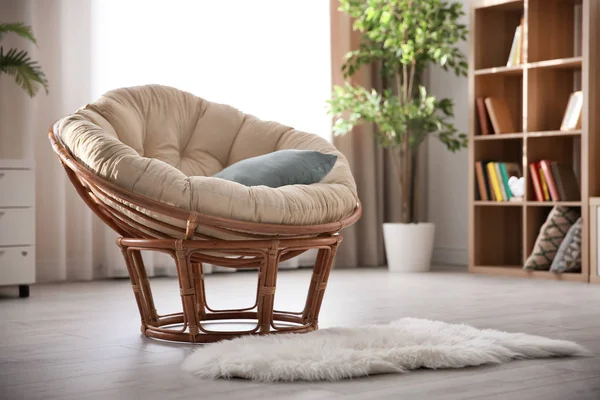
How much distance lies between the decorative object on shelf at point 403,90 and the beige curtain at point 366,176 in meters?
0.21

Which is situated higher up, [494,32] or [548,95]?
[494,32]

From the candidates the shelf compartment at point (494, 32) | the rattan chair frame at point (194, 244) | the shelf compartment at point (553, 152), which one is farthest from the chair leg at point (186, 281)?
the shelf compartment at point (494, 32)

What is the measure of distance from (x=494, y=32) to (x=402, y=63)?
55 cm

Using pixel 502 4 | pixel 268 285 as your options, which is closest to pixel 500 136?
pixel 502 4

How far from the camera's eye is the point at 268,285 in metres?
2.35

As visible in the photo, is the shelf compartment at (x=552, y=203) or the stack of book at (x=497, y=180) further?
the stack of book at (x=497, y=180)

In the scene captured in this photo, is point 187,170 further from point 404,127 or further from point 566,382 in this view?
point 404,127

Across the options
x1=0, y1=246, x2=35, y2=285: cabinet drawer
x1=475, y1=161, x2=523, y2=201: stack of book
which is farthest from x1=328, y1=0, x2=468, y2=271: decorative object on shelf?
x1=0, y1=246, x2=35, y2=285: cabinet drawer

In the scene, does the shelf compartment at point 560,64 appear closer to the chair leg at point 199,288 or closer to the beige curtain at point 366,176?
the beige curtain at point 366,176

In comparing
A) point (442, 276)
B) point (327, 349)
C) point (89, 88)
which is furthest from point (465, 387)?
point (89, 88)

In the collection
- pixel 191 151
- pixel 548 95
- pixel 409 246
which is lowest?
pixel 409 246

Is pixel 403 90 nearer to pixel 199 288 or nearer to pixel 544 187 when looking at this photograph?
pixel 544 187

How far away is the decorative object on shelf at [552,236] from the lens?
14.6 feet

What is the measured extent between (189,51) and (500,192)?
1.92 m
